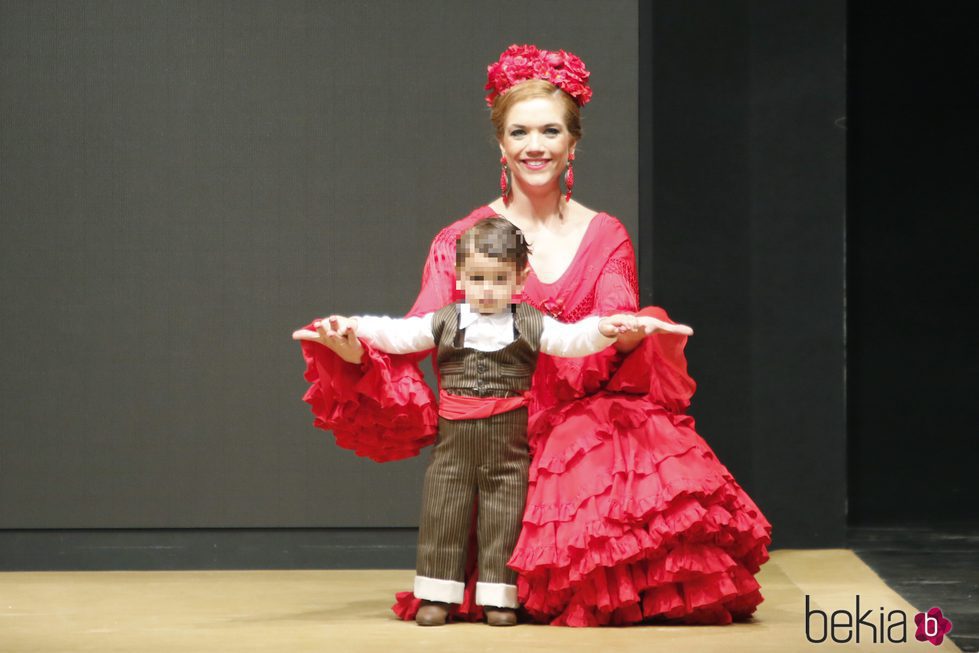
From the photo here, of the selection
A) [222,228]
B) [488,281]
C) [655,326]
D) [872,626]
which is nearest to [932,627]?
[872,626]

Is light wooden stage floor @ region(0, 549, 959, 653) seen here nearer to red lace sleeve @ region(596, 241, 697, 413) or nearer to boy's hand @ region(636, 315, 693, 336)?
red lace sleeve @ region(596, 241, 697, 413)

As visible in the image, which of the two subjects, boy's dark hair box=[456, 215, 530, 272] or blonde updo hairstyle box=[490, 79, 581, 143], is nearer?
boy's dark hair box=[456, 215, 530, 272]

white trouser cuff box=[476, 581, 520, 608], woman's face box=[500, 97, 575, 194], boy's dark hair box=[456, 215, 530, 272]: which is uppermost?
woman's face box=[500, 97, 575, 194]

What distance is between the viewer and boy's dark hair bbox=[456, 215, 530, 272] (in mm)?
3154

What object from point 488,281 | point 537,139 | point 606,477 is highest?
point 537,139

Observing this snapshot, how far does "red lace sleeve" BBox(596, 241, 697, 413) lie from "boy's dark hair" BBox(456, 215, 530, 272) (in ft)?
0.97

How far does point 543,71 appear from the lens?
3.47 metres

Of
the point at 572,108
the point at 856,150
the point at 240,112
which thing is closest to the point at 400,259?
the point at 240,112

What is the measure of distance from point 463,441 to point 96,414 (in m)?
1.59

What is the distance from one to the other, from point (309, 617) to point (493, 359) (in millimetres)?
775

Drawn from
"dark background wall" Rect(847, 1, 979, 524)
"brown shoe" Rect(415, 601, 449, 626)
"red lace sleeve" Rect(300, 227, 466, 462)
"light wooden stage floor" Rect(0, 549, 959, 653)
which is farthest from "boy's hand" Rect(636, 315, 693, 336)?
"dark background wall" Rect(847, 1, 979, 524)

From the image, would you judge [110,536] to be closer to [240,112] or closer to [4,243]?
[4,243]

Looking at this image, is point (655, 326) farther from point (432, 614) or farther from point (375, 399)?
point (432, 614)

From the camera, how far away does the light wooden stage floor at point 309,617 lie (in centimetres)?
294
